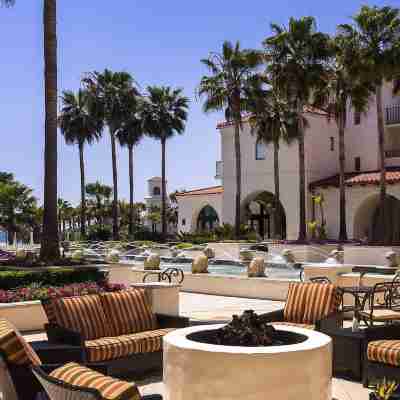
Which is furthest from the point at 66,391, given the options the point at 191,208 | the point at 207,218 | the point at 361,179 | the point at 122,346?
the point at 207,218

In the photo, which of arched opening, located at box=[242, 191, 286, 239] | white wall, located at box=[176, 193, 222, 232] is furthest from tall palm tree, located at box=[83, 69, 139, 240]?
→ arched opening, located at box=[242, 191, 286, 239]

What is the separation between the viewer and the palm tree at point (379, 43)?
27969mm

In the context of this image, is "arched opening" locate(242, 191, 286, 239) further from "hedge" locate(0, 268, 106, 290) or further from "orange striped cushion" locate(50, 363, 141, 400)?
"orange striped cushion" locate(50, 363, 141, 400)

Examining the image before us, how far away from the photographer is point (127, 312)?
8172 millimetres

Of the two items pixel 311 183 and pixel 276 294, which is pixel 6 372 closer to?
pixel 276 294

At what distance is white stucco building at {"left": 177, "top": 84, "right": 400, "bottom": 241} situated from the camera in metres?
37.6

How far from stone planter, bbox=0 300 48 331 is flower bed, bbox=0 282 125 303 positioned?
0.94 ft

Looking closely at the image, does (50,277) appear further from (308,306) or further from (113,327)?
(308,306)

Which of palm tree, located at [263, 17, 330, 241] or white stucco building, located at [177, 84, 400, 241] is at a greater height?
palm tree, located at [263, 17, 330, 241]

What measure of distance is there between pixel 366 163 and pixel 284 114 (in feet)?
21.7

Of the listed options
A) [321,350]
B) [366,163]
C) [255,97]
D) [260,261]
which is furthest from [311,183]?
[321,350]

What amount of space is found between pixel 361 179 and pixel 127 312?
30.8 meters

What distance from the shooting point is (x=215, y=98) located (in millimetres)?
38125

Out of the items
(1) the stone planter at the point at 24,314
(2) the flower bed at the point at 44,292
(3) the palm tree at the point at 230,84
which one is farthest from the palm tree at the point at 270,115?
(1) the stone planter at the point at 24,314
